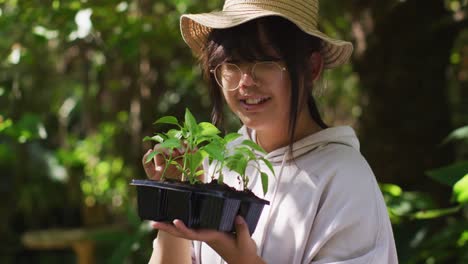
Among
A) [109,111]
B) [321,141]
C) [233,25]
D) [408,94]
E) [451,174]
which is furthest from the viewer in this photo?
[109,111]

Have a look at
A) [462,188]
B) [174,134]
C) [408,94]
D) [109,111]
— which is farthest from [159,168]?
[109,111]

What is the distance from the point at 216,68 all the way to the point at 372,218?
453mm

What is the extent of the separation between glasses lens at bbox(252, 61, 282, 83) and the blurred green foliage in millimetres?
370

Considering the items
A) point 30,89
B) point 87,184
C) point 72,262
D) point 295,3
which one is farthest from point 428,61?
point 72,262

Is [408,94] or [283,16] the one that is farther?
[408,94]

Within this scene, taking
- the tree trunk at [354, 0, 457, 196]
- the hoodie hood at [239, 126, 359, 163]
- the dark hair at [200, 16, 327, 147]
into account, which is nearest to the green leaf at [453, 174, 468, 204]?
the hoodie hood at [239, 126, 359, 163]

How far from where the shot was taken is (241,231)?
4.64 ft

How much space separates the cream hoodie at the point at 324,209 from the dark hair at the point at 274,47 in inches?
3.0

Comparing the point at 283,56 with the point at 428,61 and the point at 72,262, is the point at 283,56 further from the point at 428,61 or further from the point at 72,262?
the point at 72,262

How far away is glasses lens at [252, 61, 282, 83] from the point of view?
1.50 meters

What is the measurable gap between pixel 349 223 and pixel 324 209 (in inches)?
2.8

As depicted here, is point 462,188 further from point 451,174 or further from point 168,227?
point 168,227

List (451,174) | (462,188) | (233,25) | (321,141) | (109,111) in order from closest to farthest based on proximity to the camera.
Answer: (233,25) → (321,141) → (462,188) → (451,174) → (109,111)

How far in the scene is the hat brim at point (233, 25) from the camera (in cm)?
151
